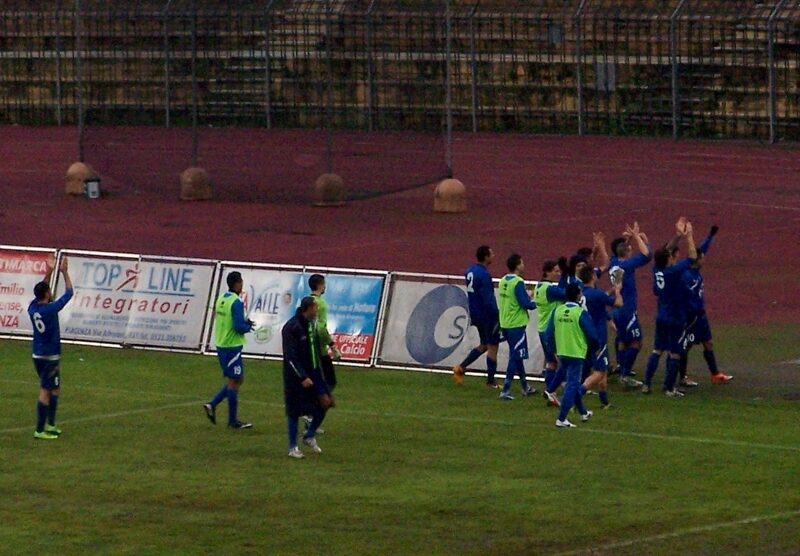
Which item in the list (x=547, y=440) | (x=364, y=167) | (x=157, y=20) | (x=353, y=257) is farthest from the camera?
(x=157, y=20)

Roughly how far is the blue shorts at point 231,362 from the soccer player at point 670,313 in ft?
17.6

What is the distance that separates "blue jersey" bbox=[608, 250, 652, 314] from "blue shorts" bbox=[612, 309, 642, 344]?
6 centimetres

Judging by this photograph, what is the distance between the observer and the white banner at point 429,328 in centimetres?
2269

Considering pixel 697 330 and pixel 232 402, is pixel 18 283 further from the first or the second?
pixel 697 330

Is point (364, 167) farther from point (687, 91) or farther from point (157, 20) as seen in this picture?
point (157, 20)

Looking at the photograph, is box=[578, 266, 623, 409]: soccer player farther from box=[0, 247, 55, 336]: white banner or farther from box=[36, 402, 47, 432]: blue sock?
box=[0, 247, 55, 336]: white banner

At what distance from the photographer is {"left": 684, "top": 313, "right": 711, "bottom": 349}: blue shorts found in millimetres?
Result: 21281

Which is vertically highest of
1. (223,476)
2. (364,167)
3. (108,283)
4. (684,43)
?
(684,43)

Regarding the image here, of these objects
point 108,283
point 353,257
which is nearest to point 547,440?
point 108,283

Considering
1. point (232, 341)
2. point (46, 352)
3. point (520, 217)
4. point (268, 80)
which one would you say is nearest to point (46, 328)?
point (46, 352)

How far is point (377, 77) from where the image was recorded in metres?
53.3

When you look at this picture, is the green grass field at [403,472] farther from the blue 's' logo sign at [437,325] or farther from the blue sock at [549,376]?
the blue 's' logo sign at [437,325]

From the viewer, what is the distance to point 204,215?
38750 millimetres

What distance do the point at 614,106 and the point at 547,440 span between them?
1318 inches
